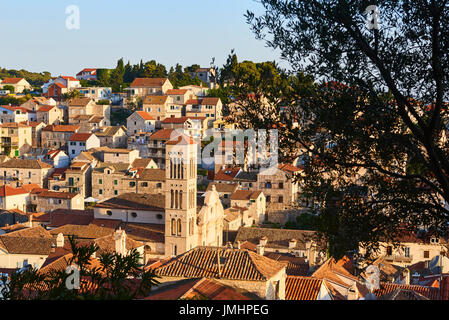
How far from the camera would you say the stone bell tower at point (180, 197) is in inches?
1582

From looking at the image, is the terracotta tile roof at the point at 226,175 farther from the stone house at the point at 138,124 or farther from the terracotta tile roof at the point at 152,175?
the stone house at the point at 138,124

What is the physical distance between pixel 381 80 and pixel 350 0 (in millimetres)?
1270

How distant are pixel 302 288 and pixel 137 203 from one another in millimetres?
23824

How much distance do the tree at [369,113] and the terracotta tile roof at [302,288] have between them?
11804mm

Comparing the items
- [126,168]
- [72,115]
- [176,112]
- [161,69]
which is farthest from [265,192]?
[161,69]

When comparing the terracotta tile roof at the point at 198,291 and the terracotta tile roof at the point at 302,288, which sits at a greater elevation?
the terracotta tile roof at the point at 198,291

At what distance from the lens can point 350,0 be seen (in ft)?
30.9

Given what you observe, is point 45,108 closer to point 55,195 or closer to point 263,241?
point 55,195

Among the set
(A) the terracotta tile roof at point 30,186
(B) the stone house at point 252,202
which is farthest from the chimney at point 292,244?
(A) the terracotta tile roof at point 30,186

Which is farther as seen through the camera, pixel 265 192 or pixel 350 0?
pixel 265 192

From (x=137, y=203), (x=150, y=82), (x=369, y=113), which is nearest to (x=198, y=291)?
(x=369, y=113)

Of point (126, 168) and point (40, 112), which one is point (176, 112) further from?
point (126, 168)

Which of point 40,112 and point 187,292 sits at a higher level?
point 40,112

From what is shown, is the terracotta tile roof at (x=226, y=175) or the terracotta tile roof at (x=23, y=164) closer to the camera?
the terracotta tile roof at (x=226, y=175)
